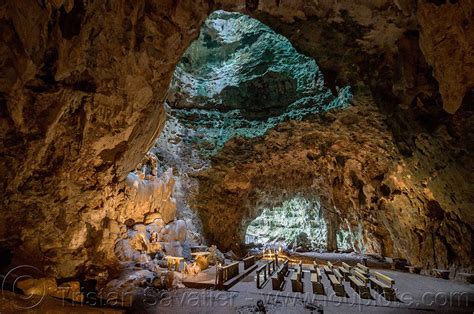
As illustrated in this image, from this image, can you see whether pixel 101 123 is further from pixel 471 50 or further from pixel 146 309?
pixel 471 50

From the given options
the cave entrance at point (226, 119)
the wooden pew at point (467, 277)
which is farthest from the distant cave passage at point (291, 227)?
the wooden pew at point (467, 277)

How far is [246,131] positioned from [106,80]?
860cm

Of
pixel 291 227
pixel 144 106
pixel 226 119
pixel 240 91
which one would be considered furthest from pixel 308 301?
pixel 291 227

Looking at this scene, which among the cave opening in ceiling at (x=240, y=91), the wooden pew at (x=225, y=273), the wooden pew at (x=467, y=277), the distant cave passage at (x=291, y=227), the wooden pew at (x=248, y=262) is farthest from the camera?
the distant cave passage at (x=291, y=227)

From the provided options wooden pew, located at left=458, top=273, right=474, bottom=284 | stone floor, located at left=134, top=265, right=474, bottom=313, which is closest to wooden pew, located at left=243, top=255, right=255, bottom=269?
stone floor, located at left=134, top=265, right=474, bottom=313

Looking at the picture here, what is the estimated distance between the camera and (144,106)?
805cm

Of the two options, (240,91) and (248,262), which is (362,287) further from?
(240,91)

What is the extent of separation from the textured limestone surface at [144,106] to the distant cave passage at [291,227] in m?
13.4

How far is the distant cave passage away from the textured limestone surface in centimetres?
1336

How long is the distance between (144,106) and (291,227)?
23.9 metres

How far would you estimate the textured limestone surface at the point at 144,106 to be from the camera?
18.8ft

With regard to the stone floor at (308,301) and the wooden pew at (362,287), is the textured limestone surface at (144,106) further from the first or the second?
the wooden pew at (362,287)

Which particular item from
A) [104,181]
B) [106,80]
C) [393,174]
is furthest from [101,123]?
[393,174]

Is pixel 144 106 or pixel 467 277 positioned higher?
pixel 144 106
